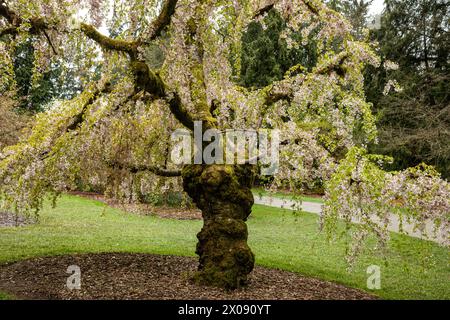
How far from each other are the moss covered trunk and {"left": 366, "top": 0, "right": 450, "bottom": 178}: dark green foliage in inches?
443

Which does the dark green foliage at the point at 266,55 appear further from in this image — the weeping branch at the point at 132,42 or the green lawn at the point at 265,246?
the weeping branch at the point at 132,42

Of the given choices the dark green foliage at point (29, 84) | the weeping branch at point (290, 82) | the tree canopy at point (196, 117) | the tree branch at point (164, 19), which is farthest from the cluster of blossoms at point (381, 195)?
the dark green foliage at point (29, 84)

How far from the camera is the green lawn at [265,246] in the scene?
7.10 metres

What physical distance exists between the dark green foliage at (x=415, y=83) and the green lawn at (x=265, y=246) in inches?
206

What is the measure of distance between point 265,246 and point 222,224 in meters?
5.17

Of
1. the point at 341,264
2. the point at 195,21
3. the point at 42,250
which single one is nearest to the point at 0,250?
the point at 42,250

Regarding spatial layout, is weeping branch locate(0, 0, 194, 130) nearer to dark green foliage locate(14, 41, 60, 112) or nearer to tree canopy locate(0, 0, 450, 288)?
tree canopy locate(0, 0, 450, 288)

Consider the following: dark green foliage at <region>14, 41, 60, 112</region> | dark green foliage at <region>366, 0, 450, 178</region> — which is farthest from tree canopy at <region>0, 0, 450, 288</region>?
dark green foliage at <region>14, 41, 60, 112</region>

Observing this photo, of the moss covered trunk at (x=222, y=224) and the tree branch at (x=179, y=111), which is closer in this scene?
the moss covered trunk at (x=222, y=224)

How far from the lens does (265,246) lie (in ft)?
33.3

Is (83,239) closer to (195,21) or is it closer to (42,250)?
(42,250)

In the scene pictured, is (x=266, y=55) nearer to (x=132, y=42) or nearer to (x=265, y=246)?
(x=265, y=246)

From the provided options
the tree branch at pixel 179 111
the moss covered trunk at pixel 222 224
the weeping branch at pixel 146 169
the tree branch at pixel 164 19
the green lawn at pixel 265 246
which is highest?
the tree branch at pixel 164 19

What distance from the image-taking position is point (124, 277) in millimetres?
5789
